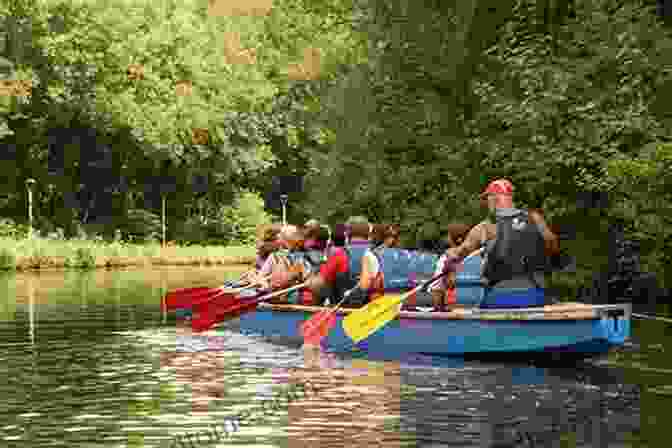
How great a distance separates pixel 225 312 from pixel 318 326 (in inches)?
119

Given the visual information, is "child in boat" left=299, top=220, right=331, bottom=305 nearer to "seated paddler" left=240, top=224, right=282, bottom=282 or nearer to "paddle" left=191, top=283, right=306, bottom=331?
"paddle" left=191, top=283, right=306, bottom=331

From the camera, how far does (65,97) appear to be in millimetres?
70438

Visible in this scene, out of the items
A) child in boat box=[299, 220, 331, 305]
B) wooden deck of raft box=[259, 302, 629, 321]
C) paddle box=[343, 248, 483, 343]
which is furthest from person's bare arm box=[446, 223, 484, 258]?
child in boat box=[299, 220, 331, 305]

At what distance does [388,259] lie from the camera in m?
21.0

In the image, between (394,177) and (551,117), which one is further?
(394,177)

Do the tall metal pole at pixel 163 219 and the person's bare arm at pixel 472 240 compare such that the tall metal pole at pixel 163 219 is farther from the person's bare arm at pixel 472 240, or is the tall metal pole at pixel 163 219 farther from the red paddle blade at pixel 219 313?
the person's bare arm at pixel 472 240

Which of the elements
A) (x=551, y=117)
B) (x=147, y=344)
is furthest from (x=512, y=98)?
(x=147, y=344)

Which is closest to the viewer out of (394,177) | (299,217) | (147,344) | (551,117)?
(147,344)

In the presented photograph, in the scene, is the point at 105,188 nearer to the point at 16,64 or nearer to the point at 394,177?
the point at 16,64

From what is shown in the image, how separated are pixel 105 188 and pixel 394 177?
152 ft

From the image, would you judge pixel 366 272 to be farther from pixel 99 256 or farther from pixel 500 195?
pixel 99 256

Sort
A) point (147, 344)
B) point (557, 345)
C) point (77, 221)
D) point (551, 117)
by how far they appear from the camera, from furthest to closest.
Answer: point (77, 221), point (551, 117), point (147, 344), point (557, 345)

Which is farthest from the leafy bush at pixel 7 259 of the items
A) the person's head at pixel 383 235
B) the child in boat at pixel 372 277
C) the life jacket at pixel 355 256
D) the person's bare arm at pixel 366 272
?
the person's bare arm at pixel 366 272

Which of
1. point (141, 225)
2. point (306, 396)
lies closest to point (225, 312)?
point (306, 396)
